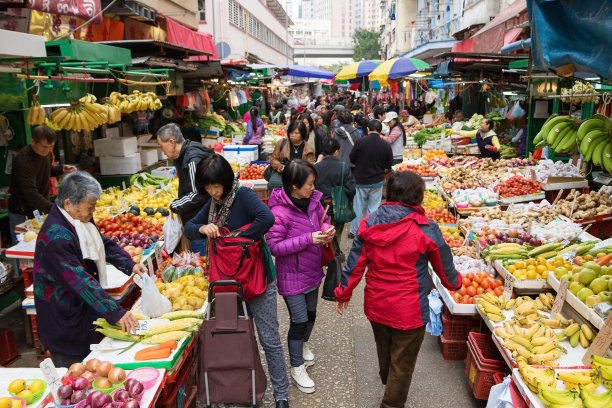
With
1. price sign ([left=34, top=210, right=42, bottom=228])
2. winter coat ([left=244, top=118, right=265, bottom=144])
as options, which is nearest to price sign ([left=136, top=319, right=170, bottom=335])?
price sign ([left=34, top=210, right=42, bottom=228])

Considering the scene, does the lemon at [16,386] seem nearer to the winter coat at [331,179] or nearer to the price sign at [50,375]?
the price sign at [50,375]

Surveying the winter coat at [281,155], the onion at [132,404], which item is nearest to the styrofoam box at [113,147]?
the winter coat at [281,155]

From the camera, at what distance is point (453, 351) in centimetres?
485

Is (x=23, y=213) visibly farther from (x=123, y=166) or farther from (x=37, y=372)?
(x=37, y=372)

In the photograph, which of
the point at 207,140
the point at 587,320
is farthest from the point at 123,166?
the point at 587,320

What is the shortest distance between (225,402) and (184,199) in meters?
2.04

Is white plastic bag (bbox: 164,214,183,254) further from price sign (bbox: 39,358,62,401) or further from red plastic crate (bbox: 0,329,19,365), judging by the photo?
price sign (bbox: 39,358,62,401)

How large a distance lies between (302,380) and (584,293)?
2355 mm

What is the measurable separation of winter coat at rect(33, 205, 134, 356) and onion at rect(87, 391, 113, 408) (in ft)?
1.89

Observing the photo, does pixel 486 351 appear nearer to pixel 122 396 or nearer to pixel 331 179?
pixel 331 179

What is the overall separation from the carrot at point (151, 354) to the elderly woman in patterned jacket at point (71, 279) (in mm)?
202

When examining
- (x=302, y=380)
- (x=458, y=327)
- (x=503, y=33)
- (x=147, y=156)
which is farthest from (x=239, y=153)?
(x=302, y=380)

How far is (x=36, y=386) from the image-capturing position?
9.25 ft

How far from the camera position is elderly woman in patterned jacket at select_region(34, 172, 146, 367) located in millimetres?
3039
